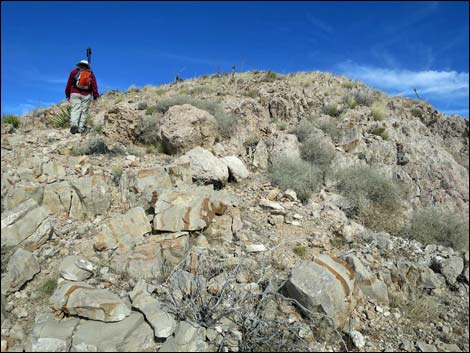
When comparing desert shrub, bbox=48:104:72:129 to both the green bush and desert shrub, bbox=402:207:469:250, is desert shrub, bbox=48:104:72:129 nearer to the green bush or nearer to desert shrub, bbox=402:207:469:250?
the green bush

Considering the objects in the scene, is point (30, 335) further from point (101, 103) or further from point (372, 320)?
point (101, 103)

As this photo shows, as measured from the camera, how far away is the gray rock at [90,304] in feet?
9.95

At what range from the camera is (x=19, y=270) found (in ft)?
11.0

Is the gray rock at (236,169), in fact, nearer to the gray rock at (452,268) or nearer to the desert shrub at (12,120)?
the gray rock at (452,268)

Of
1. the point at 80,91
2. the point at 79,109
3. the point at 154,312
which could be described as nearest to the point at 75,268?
the point at 154,312

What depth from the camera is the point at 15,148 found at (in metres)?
5.51

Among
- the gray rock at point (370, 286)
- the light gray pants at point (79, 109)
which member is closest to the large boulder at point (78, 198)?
the light gray pants at point (79, 109)

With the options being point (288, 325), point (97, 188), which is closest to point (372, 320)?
point (288, 325)

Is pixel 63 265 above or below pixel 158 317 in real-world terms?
above

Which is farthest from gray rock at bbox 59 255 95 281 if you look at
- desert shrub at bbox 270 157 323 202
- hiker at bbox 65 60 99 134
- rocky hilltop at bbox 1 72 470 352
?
hiker at bbox 65 60 99 134

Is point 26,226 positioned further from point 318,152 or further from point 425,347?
point 318,152

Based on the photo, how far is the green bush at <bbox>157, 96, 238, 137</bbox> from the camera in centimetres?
797

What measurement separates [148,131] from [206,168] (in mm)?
2500

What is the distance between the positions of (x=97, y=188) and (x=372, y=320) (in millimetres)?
4282
